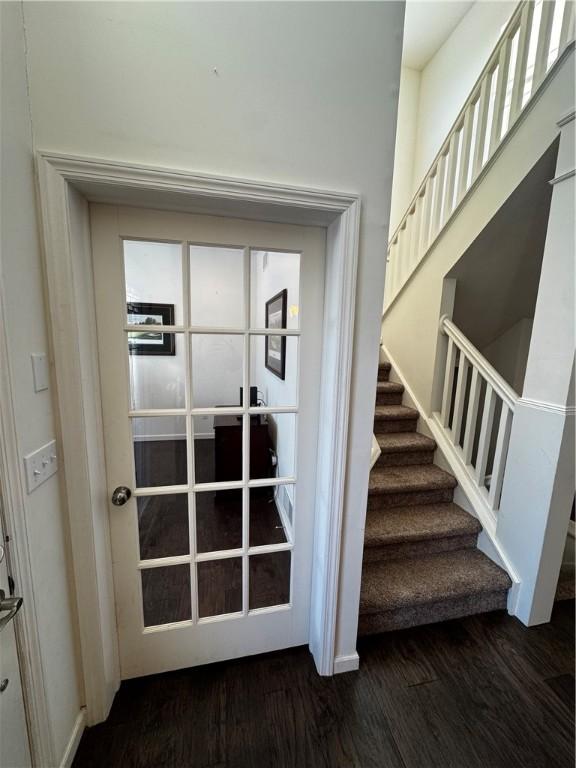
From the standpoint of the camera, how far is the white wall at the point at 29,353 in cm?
80

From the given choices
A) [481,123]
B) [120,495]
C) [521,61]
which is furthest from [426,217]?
[120,495]

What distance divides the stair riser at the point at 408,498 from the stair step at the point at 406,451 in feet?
0.88

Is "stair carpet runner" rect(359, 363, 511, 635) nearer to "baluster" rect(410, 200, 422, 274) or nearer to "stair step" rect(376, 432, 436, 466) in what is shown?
"stair step" rect(376, 432, 436, 466)

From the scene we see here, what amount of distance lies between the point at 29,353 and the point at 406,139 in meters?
4.48

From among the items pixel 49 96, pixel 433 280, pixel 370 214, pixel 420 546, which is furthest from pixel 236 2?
pixel 420 546

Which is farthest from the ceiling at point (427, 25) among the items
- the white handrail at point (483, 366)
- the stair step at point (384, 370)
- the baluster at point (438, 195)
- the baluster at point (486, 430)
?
the baluster at point (486, 430)

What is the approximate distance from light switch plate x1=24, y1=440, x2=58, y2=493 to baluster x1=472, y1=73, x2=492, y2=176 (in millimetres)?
2831

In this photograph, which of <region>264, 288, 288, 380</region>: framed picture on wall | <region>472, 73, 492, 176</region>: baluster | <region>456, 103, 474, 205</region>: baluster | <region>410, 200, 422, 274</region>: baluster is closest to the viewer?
<region>264, 288, 288, 380</region>: framed picture on wall

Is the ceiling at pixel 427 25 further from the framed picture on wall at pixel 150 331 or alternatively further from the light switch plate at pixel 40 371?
the light switch plate at pixel 40 371

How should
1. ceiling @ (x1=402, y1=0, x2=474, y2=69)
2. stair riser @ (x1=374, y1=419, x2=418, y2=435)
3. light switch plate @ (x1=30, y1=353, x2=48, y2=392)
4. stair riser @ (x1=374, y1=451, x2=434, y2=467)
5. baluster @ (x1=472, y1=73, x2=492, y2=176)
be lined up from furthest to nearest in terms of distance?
1. ceiling @ (x1=402, y1=0, x2=474, y2=69)
2. stair riser @ (x1=374, y1=419, x2=418, y2=435)
3. stair riser @ (x1=374, y1=451, x2=434, y2=467)
4. baluster @ (x1=472, y1=73, x2=492, y2=176)
5. light switch plate @ (x1=30, y1=353, x2=48, y2=392)

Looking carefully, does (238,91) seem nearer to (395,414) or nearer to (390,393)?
(395,414)

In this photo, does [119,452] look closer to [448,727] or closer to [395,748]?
[395,748]

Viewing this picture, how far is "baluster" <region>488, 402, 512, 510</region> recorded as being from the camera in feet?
→ 6.22

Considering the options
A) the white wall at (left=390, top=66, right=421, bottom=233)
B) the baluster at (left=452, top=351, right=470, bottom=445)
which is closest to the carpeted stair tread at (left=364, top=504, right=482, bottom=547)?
the baluster at (left=452, top=351, right=470, bottom=445)
